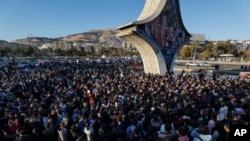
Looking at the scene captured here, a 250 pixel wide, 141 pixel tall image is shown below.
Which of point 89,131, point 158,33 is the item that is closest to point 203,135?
point 89,131

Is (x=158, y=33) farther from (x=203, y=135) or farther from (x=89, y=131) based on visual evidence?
(x=203, y=135)

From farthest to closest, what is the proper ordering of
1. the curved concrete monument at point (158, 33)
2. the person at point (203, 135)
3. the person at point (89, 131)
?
the curved concrete monument at point (158, 33)
the person at point (89, 131)
the person at point (203, 135)

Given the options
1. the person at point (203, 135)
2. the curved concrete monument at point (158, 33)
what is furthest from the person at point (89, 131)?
the curved concrete monument at point (158, 33)

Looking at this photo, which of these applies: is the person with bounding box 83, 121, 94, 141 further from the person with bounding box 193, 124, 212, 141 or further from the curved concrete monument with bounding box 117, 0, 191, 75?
the curved concrete monument with bounding box 117, 0, 191, 75

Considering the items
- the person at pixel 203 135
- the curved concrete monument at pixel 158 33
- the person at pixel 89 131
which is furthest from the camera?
the curved concrete monument at pixel 158 33

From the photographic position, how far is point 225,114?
32.0 feet

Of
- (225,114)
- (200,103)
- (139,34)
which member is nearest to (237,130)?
(225,114)

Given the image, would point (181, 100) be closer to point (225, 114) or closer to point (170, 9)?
point (225, 114)

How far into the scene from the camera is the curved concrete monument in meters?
27.1

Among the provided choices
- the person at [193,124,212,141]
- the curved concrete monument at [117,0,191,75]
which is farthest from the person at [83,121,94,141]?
the curved concrete monument at [117,0,191,75]

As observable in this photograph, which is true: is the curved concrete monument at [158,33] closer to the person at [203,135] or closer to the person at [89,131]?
the person at [89,131]

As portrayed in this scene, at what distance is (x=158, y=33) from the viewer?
28.4 metres

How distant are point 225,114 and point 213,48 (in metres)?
90.3

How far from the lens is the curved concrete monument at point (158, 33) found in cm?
2709
